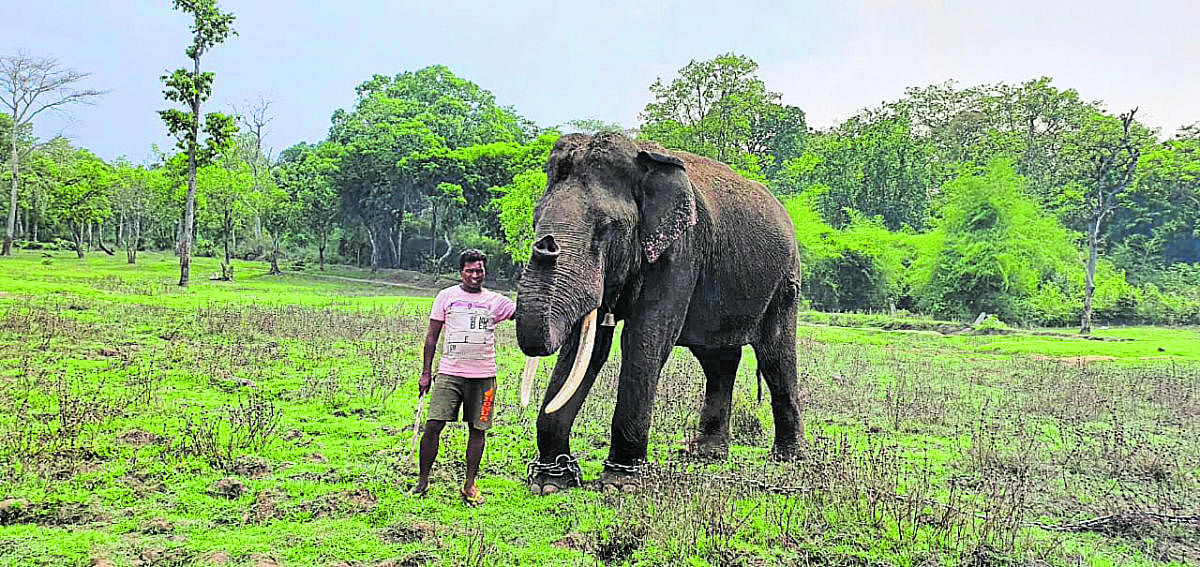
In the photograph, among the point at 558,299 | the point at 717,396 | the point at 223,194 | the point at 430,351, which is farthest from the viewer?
the point at 223,194

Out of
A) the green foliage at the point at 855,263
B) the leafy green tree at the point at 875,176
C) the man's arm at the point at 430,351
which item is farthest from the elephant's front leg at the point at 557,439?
the leafy green tree at the point at 875,176

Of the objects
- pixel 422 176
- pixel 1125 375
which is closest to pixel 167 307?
pixel 1125 375

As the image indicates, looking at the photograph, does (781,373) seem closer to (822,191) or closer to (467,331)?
(467,331)

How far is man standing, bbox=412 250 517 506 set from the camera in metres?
5.41

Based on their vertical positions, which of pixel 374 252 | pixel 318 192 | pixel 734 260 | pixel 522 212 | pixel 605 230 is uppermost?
pixel 318 192

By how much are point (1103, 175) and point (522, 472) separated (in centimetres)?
3378

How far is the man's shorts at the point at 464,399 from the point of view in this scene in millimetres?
5402

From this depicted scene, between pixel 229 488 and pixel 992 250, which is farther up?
pixel 992 250

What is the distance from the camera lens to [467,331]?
17.8 feet

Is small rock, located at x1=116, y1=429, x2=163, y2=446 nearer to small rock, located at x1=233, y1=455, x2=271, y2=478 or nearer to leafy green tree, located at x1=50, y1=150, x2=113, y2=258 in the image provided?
small rock, located at x1=233, y1=455, x2=271, y2=478

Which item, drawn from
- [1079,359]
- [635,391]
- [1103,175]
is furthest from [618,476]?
[1103,175]

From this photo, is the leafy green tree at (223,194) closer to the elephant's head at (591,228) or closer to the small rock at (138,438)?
the small rock at (138,438)

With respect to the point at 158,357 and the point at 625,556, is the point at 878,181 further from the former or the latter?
the point at 625,556

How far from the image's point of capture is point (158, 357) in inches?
446
